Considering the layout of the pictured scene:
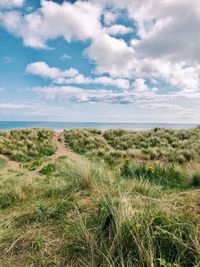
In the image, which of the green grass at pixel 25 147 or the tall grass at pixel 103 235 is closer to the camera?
the tall grass at pixel 103 235

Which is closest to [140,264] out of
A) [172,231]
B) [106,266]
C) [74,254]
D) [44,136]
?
[106,266]

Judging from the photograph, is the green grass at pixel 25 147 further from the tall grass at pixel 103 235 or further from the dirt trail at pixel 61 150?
the tall grass at pixel 103 235

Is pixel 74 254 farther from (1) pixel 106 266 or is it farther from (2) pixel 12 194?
(2) pixel 12 194

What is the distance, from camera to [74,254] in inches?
93.6

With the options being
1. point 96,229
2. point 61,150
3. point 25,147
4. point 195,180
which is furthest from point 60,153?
point 96,229

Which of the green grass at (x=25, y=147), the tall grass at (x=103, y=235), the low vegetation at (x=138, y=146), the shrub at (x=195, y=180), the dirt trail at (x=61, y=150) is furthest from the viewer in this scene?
the dirt trail at (x=61, y=150)

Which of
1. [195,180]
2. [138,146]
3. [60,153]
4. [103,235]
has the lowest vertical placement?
[60,153]

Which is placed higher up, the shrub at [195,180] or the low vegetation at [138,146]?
the shrub at [195,180]

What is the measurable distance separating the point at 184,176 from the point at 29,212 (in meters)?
4.55

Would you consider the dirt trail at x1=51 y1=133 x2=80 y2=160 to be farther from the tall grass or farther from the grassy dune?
the tall grass

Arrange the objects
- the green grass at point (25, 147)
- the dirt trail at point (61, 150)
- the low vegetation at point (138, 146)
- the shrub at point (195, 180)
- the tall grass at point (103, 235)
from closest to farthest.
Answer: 1. the tall grass at point (103, 235)
2. the shrub at point (195, 180)
3. the low vegetation at point (138, 146)
4. the green grass at point (25, 147)
5. the dirt trail at point (61, 150)

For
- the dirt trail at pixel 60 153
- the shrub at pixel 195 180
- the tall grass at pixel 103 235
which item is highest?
the tall grass at pixel 103 235

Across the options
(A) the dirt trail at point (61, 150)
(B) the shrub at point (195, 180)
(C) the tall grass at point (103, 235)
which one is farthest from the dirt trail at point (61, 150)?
(C) the tall grass at point (103, 235)

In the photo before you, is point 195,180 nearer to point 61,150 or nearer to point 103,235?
point 103,235
